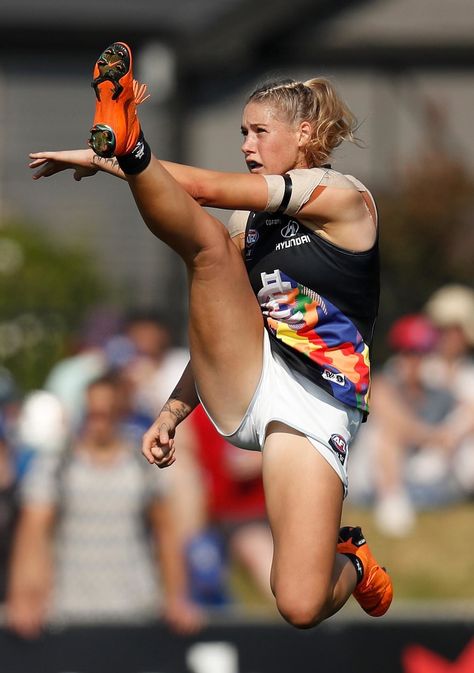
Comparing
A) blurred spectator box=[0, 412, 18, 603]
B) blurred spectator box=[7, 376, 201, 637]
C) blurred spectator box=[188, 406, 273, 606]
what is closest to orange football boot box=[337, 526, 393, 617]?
blurred spectator box=[7, 376, 201, 637]

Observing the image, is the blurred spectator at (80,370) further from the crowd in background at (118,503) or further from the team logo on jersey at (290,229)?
the team logo on jersey at (290,229)

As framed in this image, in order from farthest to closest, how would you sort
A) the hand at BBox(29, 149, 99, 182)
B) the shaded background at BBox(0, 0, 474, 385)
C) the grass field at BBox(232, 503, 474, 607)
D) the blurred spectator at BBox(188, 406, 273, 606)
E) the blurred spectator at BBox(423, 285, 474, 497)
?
the shaded background at BBox(0, 0, 474, 385) < the blurred spectator at BBox(423, 285, 474, 497) < the grass field at BBox(232, 503, 474, 607) < the blurred spectator at BBox(188, 406, 273, 606) < the hand at BBox(29, 149, 99, 182)

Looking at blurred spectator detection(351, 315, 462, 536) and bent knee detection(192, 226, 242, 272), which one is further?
blurred spectator detection(351, 315, 462, 536)

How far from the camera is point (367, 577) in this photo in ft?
16.9

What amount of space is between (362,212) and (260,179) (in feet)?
1.44

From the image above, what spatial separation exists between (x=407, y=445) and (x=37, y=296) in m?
4.15

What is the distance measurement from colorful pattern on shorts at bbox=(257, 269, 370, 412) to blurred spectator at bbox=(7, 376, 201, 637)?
2717 millimetres

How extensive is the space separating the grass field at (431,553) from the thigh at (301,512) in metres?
4.75

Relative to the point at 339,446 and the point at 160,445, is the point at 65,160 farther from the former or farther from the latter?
the point at 339,446

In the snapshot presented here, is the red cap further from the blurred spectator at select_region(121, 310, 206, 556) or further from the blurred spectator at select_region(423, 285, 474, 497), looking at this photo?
the blurred spectator at select_region(121, 310, 206, 556)

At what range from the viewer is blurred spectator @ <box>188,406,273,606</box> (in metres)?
7.86

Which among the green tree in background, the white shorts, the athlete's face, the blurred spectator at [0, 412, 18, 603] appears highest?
the athlete's face

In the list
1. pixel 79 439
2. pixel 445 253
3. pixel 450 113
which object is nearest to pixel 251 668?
pixel 79 439

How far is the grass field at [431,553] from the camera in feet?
31.5
